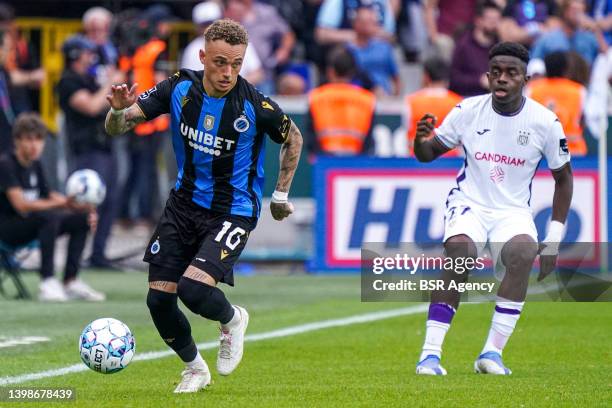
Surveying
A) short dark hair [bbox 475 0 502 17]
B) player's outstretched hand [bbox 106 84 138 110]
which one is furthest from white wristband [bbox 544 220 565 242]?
short dark hair [bbox 475 0 502 17]

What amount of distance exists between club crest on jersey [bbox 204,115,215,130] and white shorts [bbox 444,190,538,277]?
1.83 metres

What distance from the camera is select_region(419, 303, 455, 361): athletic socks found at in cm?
855

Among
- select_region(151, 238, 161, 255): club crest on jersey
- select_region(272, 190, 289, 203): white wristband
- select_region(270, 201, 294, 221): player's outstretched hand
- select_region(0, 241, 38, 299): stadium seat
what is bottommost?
select_region(0, 241, 38, 299): stadium seat

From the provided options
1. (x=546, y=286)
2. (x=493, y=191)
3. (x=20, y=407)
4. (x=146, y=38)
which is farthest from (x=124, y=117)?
A: (x=146, y=38)

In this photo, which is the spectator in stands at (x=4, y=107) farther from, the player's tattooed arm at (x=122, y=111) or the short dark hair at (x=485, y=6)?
the player's tattooed arm at (x=122, y=111)

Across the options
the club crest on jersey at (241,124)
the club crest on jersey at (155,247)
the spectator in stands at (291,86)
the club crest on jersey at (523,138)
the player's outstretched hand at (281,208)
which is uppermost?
the club crest on jersey at (241,124)

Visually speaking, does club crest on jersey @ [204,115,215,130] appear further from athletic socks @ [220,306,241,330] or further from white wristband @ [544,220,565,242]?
white wristband @ [544,220,565,242]

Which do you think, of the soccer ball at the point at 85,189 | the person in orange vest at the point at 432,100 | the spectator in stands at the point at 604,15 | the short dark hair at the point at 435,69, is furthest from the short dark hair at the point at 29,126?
the spectator in stands at the point at 604,15

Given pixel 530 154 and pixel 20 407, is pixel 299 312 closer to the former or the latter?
pixel 530 154

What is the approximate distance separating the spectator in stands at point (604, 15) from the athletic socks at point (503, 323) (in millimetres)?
10214

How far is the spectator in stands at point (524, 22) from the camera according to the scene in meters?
17.5

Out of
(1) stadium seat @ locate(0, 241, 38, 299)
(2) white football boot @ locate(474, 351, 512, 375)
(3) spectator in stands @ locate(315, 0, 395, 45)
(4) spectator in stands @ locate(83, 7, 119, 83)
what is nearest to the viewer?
(2) white football boot @ locate(474, 351, 512, 375)

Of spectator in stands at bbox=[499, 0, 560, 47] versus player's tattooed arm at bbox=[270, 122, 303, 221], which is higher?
player's tattooed arm at bbox=[270, 122, 303, 221]

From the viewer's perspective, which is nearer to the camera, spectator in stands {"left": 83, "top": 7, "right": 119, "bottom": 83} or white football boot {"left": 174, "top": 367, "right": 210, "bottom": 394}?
white football boot {"left": 174, "top": 367, "right": 210, "bottom": 394}
